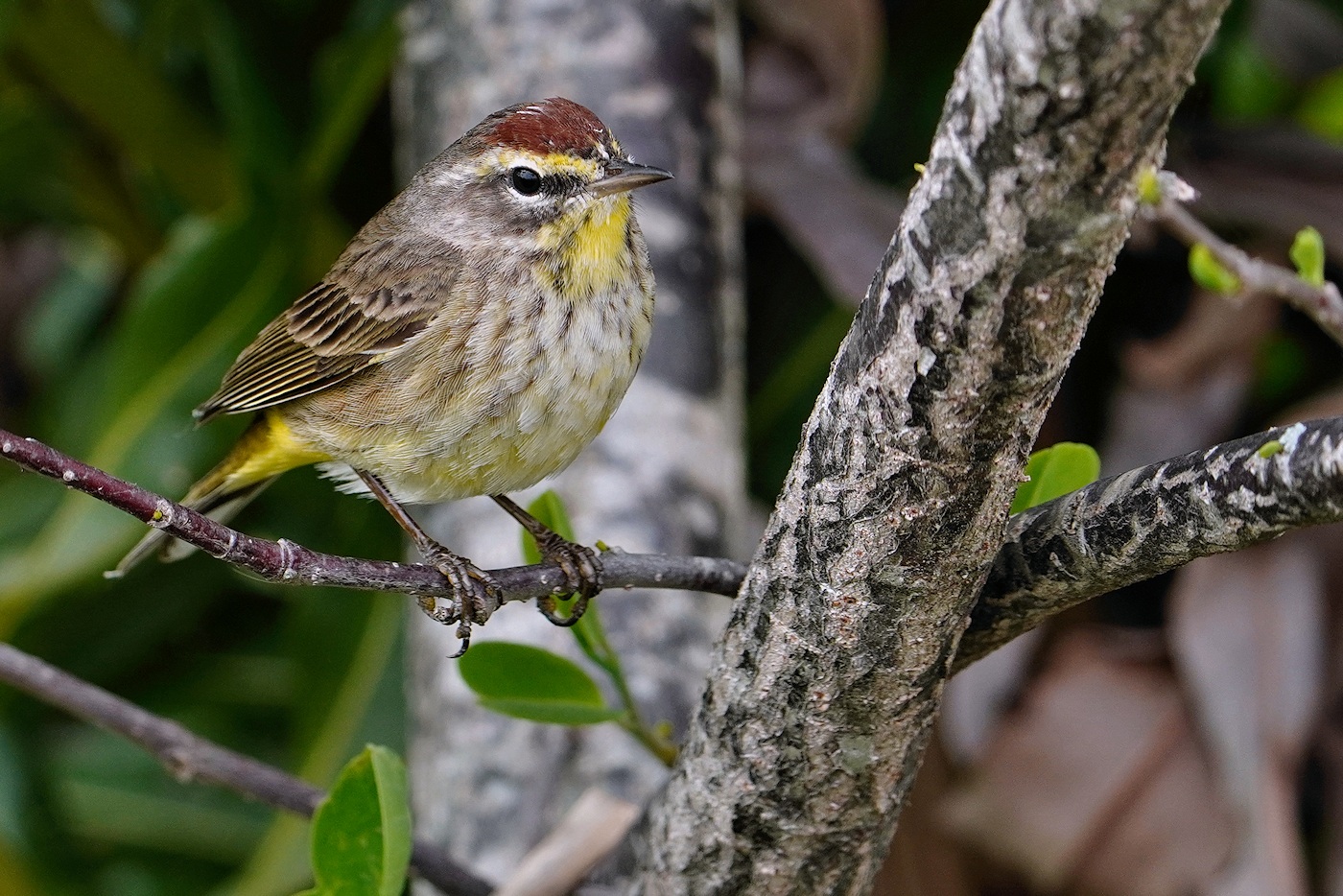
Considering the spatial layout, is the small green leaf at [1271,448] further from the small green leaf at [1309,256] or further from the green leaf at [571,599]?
the green leaf at [571,599]

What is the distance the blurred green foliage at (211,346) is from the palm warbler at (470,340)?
0.77 meters

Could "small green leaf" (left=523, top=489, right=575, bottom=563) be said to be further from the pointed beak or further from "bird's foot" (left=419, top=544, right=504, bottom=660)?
the pointed beak

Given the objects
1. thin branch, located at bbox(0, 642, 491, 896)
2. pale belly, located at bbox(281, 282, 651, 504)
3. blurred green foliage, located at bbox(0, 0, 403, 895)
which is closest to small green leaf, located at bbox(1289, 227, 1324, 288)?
pale belly, located at bbox(281, 282, 651, 504)

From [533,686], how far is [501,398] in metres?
0.44

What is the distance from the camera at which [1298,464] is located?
0.89 m

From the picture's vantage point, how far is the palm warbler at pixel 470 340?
1.80 m

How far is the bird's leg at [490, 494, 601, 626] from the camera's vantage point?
1491mm

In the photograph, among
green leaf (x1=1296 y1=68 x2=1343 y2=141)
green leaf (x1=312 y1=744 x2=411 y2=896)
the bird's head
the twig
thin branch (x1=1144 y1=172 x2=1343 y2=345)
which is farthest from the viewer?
green leaf (x1=1296 y1=68 x2=1343 y2=141)

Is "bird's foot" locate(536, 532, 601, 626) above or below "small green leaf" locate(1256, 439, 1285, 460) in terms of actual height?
above

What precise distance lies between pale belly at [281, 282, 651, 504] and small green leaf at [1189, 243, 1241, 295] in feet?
3.34

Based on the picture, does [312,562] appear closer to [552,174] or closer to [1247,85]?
[552,174]

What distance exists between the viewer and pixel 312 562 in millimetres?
1170

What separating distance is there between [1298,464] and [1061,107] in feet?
0.95

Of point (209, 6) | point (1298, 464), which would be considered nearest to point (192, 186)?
point (209, 6)
